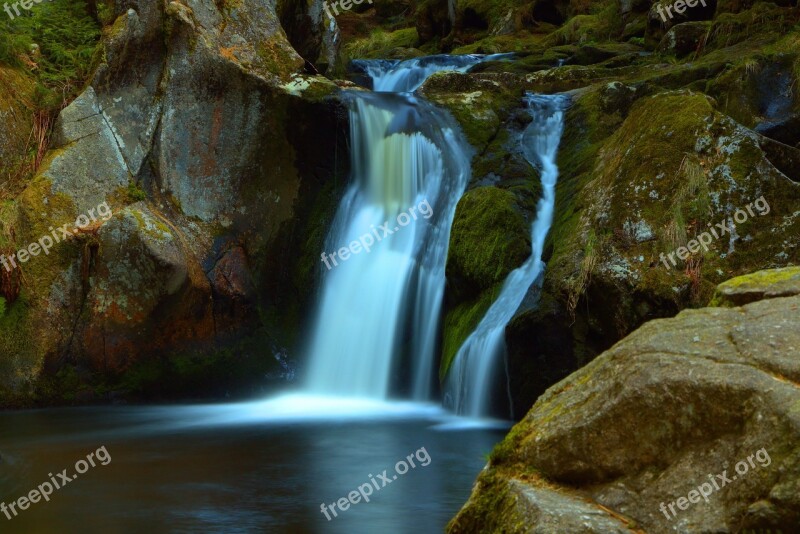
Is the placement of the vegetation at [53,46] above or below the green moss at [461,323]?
above

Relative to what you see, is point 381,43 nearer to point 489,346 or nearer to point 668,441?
point 489,346

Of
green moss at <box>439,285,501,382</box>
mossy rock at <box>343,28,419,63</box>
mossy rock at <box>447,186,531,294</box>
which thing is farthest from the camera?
mossy rock at <box>343,28,419,63</box>

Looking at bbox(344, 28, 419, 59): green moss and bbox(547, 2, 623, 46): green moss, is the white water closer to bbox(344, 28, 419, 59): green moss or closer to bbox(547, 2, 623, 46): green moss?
bbox(547, 2, 623, 46): green moss

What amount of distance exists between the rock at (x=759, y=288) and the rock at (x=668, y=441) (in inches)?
10.6

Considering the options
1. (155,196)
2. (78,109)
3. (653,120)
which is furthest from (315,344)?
(653,120)

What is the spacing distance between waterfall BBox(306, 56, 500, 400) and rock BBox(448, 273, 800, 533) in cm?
629

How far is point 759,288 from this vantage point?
4.25 metres

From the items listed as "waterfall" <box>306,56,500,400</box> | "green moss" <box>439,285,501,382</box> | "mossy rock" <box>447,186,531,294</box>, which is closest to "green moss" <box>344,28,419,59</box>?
"waterfall" <box>306,56,500,400</box>

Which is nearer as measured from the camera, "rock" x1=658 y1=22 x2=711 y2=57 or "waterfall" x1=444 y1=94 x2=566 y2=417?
"waterfall" x1=444 y1=94 x2=566 y2=417

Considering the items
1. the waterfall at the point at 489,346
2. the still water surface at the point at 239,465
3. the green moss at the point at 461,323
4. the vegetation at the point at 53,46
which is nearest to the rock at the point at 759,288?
the still water surface at the point at 239,465

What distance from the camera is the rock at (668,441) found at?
315cm

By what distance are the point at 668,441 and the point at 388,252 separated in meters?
7.73

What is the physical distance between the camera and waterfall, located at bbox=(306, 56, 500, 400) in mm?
10336

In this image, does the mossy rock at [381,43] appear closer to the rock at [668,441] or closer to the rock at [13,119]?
the rock at [13,119]
